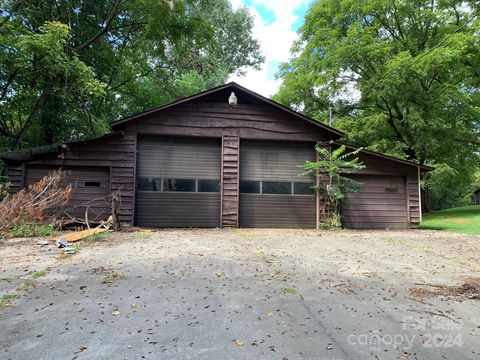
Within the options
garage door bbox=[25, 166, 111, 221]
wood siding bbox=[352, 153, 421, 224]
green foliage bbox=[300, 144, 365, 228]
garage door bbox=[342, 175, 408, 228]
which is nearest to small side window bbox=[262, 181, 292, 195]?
green foliage bbox=[300, 144, 365, 228]

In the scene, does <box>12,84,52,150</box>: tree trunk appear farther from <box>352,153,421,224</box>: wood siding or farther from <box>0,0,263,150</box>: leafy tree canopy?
<box>352,153,421,224</box>: wood siding

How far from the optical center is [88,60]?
Answer: 1555 cm

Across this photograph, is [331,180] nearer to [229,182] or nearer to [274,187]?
[274,187]

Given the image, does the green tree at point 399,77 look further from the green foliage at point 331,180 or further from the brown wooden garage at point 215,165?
the green foliage at point 331,180

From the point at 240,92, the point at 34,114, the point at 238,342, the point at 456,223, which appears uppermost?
the point at 240,92

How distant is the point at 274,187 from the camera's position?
11.8 meters

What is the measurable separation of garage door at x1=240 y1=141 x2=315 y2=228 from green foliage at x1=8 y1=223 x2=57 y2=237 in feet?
19.9

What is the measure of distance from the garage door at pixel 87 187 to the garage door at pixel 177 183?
1.13 meters

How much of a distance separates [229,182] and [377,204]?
5.83 meters

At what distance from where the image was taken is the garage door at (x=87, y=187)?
10.8 metres

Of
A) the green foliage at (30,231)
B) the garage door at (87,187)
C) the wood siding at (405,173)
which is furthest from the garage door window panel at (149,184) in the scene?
the wood siding at (405,173)

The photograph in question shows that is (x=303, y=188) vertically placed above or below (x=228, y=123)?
below

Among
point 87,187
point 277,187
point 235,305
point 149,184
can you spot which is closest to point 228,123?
point 277,187

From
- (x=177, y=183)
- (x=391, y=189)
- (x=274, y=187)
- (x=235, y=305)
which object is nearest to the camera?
(x=235, y=305)
